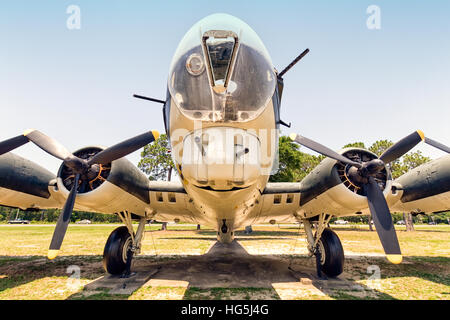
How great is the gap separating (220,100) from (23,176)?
7.10m

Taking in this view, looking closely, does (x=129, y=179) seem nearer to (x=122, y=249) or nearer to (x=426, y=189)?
(x=122, y=249)

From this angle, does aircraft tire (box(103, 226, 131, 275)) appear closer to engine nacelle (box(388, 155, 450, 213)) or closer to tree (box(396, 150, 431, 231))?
engine nacelle (box(388, 155, 450, 213))

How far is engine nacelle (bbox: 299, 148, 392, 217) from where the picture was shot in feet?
19.1

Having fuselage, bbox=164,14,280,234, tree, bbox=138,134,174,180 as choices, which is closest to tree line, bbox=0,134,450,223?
tree, bbox=138,134,174,180

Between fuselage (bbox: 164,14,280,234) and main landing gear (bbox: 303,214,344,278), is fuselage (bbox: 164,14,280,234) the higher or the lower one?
the higher one

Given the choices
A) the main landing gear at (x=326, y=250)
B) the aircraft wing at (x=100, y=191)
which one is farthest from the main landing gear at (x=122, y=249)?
the main landing gear at (x=326, y=250)

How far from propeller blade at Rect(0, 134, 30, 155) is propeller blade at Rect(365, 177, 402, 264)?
813 cm

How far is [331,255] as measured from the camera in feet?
24.3

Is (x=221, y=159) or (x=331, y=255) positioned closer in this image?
(x=221, y=159)

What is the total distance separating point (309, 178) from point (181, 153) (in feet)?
15.2

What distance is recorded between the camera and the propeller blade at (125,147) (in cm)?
541

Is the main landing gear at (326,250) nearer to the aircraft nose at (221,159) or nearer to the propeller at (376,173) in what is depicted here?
the propeller at (376,173)

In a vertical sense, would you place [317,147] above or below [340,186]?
above

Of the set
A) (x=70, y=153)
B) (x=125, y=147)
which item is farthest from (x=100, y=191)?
(x=125, y=147)
